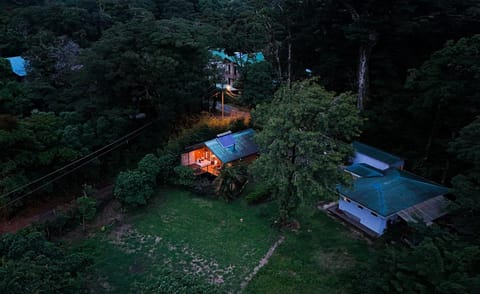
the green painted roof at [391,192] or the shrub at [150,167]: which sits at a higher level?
the green painted roof at [391,192]

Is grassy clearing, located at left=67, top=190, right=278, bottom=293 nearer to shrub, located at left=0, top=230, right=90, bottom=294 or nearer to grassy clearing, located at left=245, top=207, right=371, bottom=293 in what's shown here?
grassy clearing, located at left=245, top=207, right=371, bottom=293

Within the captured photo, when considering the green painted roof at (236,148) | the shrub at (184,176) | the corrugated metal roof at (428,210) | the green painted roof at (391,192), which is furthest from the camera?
the green painted roof at (236,148)

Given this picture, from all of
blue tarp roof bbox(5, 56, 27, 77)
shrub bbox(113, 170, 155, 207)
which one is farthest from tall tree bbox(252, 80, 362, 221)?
blue tarp roof bbox(5, 56, 27, 77)

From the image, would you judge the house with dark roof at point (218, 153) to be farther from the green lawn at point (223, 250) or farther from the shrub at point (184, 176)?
the green lawn at point (223, 250)

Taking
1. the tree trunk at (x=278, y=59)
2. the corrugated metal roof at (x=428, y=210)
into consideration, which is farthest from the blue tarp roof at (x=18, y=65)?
the corrugated metal roof at (x=428, y=210)

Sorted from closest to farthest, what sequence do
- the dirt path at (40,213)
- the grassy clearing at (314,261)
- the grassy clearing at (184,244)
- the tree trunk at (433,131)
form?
the grassy clearing at (314,261)
the grassy clearing at (184,244)
the dirt path at (40,213)
the tree trunk at (433,131)

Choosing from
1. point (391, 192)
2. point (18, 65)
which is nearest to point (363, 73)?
point (391, 192)

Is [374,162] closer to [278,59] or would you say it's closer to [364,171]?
A: [364,171]

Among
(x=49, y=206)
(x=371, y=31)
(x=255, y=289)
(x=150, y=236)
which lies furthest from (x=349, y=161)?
(x=49, y=206)
